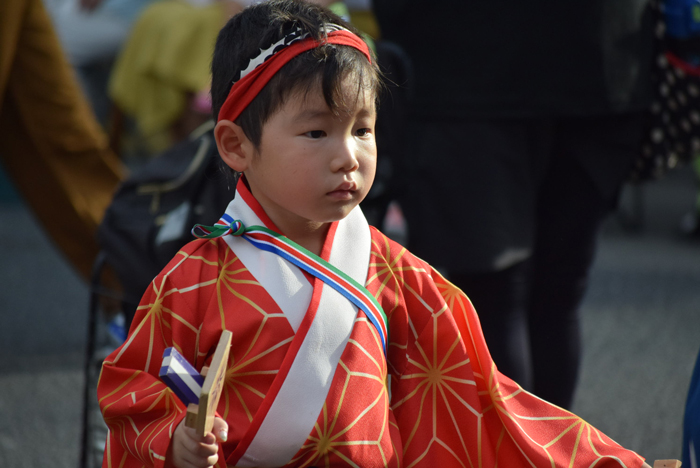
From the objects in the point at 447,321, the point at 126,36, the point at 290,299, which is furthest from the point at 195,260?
the point at 126,36

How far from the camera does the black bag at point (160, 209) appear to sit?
1824mm

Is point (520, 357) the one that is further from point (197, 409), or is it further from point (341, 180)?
point (197, 409)

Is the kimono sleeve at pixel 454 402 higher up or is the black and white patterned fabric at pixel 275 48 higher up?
the black and white patterned fabric at pixel 275 48

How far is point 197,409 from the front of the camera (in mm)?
958

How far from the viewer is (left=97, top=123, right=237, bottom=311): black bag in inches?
71.8

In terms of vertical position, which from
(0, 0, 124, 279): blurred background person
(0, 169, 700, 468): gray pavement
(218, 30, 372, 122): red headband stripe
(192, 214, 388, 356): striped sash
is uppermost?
(218, 30, 372, 122): red headband stripe

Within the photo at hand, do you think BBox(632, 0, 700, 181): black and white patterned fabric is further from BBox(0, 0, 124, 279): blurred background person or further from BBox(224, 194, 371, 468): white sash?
BBox(0, 0, 124, 279): blurred background person

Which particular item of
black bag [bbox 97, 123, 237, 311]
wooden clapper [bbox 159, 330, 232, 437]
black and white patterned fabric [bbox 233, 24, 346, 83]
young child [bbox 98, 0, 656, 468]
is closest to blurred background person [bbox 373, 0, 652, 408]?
black bag [bbox 97, 123, 237, 311]

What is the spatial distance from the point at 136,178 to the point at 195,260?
101cm

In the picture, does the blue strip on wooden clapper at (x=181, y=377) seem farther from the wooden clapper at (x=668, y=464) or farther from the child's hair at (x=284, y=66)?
the wooden clapper at (x=668, y=464)

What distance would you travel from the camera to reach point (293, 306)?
116 cm

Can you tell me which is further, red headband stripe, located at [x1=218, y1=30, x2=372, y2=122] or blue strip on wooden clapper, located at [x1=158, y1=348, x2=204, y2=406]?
red headband stripe, located at [x1=218, y1=30, x2=372, y2=122]

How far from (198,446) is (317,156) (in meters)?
0.43

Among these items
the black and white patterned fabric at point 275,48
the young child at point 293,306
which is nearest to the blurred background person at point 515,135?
the young child at point 293,306
